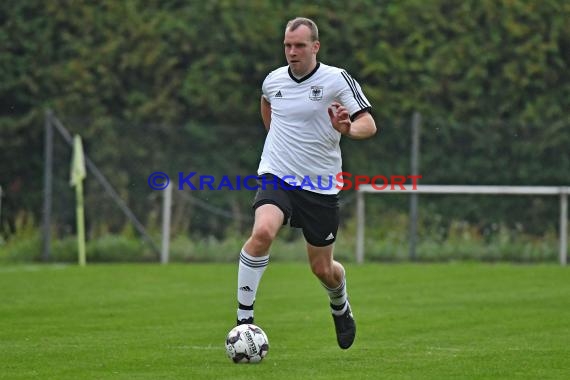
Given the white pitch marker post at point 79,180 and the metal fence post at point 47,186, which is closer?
the white pitch marker post at point 79,180

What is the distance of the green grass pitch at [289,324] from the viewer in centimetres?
781

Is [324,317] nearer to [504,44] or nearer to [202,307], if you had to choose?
[202,307]

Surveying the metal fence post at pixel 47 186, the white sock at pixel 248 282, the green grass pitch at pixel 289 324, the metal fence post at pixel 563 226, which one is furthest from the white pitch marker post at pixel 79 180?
the white sock at pixel 248 282

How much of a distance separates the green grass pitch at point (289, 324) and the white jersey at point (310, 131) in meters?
1.19

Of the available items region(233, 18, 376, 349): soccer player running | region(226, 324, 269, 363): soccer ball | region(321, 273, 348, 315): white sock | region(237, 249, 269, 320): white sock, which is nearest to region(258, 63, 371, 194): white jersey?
region(233, 18, 376, 349): soccer player running

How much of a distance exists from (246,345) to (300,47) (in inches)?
76.9

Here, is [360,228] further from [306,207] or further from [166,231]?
[306,207]

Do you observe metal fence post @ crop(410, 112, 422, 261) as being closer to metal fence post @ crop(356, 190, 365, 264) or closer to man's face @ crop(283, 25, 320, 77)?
metal fence post @ crop(356, 190, 365, 264)

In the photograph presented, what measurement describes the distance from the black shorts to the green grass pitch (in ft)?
2.63

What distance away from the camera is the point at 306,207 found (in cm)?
857

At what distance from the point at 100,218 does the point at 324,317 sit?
9955mm

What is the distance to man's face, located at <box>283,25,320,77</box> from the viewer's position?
8398 millimetres

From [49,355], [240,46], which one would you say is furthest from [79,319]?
[240,46]

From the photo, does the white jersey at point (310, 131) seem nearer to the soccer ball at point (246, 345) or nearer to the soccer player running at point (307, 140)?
the soccer player running at point (307, 140)
